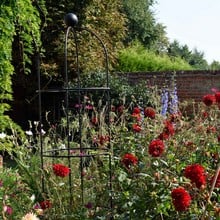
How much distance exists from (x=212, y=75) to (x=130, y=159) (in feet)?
21.6

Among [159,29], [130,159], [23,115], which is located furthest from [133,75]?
[159,29]

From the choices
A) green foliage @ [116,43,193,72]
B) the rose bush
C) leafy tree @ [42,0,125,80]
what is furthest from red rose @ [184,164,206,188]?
green foliage @ [116,43,193,72]

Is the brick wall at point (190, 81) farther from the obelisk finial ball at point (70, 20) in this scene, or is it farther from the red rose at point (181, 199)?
the red rose at point (181, 199)

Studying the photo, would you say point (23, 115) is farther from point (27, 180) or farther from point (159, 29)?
point (159, 29)

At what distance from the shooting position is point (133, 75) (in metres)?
9.67

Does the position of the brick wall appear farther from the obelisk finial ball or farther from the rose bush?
the obelisk finial ball

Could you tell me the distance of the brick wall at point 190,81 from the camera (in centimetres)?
923

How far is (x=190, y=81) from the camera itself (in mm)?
9375

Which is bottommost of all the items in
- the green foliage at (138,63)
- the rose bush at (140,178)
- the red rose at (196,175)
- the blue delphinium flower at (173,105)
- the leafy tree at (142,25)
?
the rose bush at (140,178)

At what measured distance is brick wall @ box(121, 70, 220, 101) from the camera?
923 cm

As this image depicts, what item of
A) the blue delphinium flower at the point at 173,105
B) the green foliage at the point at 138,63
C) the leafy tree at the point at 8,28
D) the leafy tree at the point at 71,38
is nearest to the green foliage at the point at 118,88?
the leafy tree at the point at 71,38

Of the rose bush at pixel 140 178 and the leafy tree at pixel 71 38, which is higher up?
the leafy tree at pixel 71 38

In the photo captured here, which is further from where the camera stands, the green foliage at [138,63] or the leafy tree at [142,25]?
the leafy tree at [142,25]

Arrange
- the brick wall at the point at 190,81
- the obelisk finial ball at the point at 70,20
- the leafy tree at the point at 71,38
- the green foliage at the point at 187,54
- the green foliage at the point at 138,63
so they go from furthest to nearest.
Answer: the green foliage at the point at 187,54, the green foliage at the point at 138,63, the leafy tree at the point at 71,38, the brick wall at the point at 190,81, the obelisk finial ball at the point at 70,20
